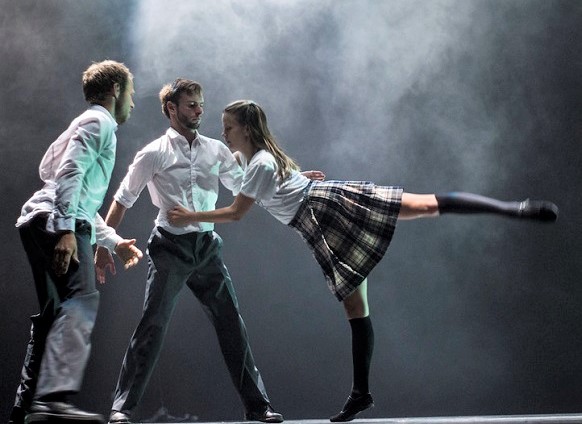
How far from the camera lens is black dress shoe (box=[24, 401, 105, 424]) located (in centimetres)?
203

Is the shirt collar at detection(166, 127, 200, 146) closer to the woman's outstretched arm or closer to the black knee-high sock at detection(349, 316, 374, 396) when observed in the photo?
the woman's outstretched arm

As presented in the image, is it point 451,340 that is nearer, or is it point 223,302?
point 223,302

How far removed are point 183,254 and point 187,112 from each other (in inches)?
23.3

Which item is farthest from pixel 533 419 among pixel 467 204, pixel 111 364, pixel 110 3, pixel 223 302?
pixel 110 3

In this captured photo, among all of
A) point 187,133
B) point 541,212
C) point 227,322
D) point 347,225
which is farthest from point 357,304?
point 187,133

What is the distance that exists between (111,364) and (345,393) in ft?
4.22

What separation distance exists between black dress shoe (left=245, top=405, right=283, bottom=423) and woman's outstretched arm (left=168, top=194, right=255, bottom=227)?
744 millimetres

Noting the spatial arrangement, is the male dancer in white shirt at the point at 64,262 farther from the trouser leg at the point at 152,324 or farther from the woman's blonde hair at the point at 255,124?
the woman's blonde hair at the point at 255,124

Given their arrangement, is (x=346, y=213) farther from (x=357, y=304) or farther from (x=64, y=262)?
(x=64, y=262)

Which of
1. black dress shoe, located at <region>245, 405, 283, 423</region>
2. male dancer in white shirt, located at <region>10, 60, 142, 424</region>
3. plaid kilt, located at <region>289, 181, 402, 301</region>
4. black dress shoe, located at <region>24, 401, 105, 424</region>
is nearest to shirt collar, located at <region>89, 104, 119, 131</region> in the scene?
male dancer in white shirt, located at <region>10, 60, 142, 424</region>

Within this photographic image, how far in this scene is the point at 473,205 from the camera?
8.85ft

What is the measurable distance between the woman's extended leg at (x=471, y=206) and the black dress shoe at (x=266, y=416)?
895 millimetres

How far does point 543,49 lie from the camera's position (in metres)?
4.20

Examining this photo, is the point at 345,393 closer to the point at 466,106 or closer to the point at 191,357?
the point at 191,357
